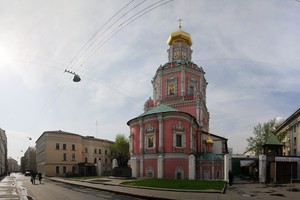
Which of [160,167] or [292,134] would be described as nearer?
[160,167]

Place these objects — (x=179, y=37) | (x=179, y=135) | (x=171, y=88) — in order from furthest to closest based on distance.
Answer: (x=179, y=37) → (x=171, y=88) → (x=179, y=135)

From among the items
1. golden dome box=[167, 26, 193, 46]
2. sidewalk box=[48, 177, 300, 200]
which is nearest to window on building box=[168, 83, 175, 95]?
golden dome box=[167, 26, 193, 46]

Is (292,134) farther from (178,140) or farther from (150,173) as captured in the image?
(150,173)

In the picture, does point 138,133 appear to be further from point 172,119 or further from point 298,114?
point 298,114

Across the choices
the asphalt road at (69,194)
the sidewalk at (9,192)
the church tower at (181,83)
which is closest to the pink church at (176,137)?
the church tower at (181,83)

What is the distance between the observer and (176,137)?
37.4 metres

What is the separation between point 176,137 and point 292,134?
2166 cm

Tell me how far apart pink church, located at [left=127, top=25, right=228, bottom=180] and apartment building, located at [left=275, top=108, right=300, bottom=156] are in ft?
40.0

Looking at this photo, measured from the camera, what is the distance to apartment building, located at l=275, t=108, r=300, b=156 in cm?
4409

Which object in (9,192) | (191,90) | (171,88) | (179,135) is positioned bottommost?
(9,192)

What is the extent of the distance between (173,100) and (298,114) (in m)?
18.1

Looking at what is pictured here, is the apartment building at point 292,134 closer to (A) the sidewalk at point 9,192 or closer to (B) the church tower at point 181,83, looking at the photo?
(B) the church tower at point 181,83

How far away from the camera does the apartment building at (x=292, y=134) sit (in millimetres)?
44094

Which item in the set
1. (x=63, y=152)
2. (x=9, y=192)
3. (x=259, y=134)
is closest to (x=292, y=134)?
(x=259, y=134)
